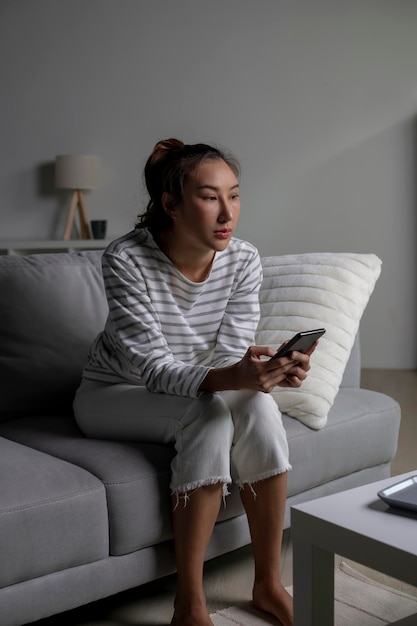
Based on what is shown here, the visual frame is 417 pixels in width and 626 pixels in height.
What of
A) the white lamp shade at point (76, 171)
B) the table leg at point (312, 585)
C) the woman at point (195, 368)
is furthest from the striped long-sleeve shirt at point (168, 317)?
the white lamp shade at point (76, 171)

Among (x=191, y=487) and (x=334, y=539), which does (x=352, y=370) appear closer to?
(x=191, y=487)

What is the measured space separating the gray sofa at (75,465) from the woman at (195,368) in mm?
83

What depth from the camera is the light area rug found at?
194 cm

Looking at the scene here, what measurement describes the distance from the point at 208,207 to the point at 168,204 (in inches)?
4.7

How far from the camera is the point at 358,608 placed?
2.00 m

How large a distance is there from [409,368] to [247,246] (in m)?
2.93

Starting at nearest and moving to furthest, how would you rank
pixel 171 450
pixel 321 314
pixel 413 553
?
pixel 413 553 → pixel 171 450 → pixel 321 314

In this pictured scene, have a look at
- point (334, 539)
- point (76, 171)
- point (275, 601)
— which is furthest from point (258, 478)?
point (76, 171)

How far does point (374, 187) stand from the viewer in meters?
4.92

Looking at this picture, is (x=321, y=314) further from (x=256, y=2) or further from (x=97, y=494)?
(x=256, y=2)

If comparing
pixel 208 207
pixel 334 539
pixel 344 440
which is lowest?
pixel 344 440

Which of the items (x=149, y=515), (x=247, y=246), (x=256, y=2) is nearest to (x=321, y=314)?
(x=247, y=246)

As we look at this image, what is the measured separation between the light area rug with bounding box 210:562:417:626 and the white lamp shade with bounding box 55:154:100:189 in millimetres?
3416

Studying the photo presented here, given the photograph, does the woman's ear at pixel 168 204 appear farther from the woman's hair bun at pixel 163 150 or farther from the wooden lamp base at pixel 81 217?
the wooden lamp base at pixel 81 217
